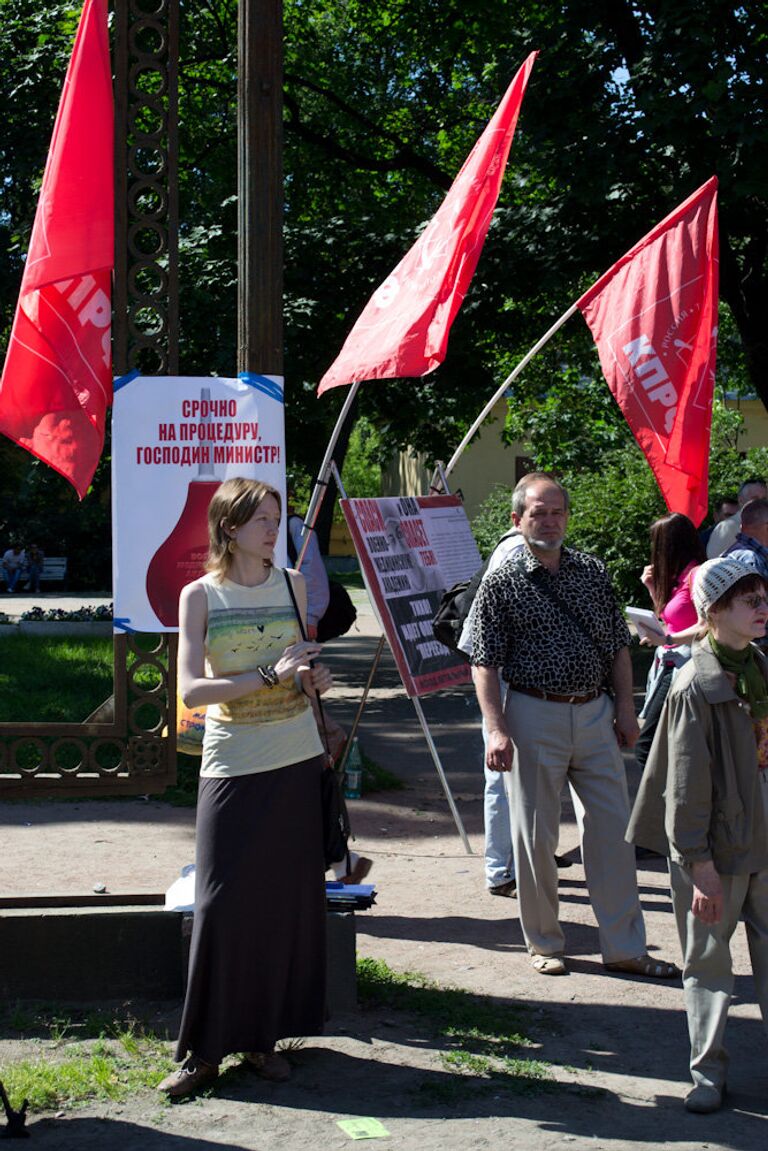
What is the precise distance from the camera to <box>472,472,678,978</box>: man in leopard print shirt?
18.6ft

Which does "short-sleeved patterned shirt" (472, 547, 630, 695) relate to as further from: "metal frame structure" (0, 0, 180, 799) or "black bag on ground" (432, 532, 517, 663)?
"metal frame structure" (0, 0, 180, 799)

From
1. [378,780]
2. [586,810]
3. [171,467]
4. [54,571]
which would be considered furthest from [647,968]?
[54,571]

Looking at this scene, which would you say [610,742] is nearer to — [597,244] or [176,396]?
[176,396]

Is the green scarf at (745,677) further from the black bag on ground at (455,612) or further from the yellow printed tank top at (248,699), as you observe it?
the black bag on ground at (455,612)

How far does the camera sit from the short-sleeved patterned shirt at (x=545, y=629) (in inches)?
223

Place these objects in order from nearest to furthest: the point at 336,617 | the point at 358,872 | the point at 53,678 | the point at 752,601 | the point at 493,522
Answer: the point at 752,601 < the point at 358,872 < the point at 336,617 < the point at 53,678 < the point at 493,522

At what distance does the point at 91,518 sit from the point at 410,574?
29.9 metres

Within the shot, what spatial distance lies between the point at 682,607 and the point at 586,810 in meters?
1.39

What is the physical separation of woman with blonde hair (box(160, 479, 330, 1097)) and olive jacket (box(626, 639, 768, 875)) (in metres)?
1.13

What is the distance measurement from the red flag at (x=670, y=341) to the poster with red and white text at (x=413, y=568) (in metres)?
1.38

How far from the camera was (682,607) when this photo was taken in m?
6.80

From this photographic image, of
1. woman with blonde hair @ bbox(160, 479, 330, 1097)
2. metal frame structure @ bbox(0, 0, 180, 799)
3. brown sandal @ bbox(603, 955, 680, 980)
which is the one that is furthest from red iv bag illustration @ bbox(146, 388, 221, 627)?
brown sandal @ bbox(603, 955, 680, 980)

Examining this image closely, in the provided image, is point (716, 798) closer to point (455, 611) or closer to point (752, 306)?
point (455, 611)

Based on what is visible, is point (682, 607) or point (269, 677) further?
point (682, 607)
